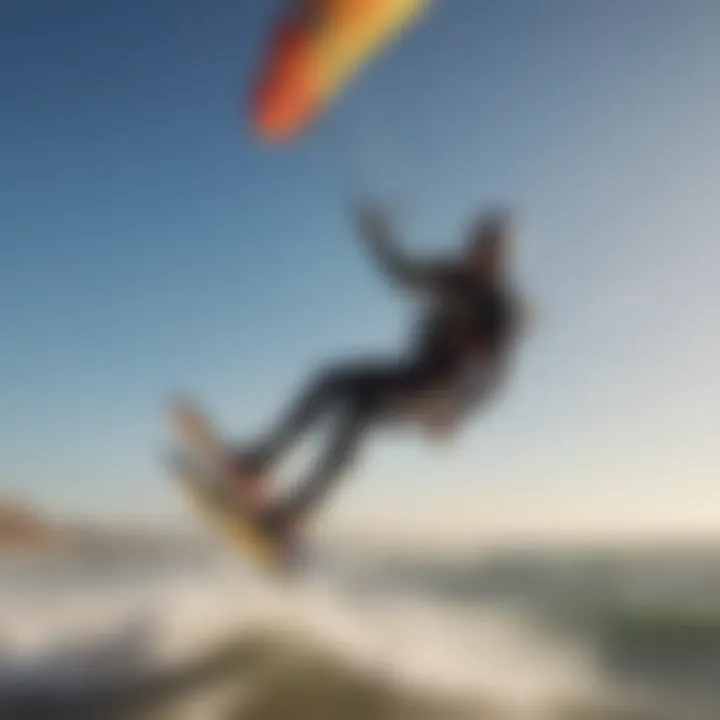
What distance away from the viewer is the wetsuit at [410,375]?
151 centimetres

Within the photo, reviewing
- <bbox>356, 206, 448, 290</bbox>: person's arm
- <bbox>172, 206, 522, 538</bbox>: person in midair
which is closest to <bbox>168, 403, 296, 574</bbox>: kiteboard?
<bbox>172, 206, 522, 538</bbox>: person in midair

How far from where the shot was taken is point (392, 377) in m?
1.54

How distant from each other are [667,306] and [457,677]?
0.57 m

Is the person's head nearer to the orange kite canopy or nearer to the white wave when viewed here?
the orange kite canopy

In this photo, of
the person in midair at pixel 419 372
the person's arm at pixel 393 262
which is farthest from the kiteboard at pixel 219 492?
the person's arm at pixel 393 262

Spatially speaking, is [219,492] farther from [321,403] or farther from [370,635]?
[370,635]

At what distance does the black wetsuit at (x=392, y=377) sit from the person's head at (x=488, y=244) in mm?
22

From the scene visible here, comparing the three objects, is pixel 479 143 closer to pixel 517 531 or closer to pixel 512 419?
pixel 512 419

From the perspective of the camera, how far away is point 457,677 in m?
1.55

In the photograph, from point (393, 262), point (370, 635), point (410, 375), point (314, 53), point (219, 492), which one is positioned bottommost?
point (370, 635)

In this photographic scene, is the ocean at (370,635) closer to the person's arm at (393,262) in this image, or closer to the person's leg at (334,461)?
the person's leg at (334,461)

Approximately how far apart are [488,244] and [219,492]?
0.48 m

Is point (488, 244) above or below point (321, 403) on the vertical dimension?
above

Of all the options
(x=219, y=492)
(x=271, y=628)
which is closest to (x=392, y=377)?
(x=219, y=492)
